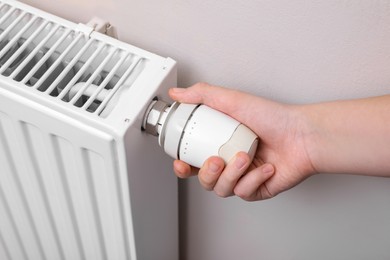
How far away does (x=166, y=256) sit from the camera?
0.72 metres

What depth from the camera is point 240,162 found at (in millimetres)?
432

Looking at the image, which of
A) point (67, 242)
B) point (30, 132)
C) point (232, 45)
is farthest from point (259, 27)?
point (67, 242)

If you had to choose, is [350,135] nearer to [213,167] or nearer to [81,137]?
[213,167]

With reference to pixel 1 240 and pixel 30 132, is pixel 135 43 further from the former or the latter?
pixel 1 240

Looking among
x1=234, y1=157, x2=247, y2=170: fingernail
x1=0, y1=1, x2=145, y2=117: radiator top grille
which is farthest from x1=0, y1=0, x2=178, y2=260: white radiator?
x1=234, y1=157, x2=247, y2=170: fingernail

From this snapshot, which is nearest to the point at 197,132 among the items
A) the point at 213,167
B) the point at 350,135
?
the point at 213,167

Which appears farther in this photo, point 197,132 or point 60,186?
point 60,186

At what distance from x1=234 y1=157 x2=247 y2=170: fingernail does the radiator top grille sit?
0.45 feet

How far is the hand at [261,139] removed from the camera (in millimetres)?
473

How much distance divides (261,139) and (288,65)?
0.09 m

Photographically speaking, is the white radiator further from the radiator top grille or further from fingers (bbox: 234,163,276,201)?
fingers (bbox: 234,163,276,201)

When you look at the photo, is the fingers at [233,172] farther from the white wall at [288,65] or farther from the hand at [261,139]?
the white wall at [288,65]

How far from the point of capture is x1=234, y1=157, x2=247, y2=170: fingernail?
0.43 metres

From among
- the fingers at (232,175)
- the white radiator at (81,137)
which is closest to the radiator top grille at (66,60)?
the white radiator at (81,137)
